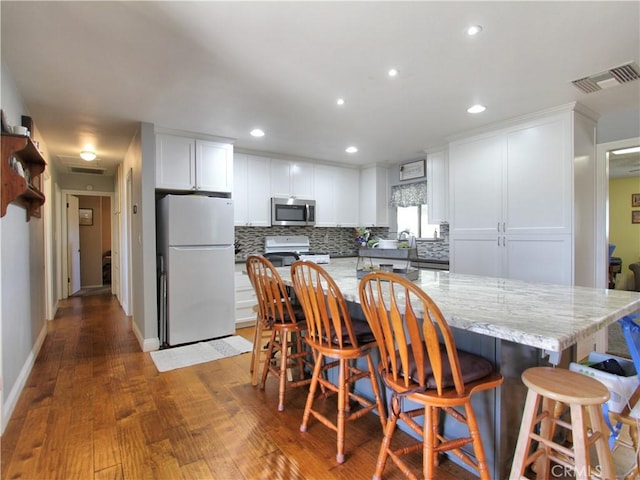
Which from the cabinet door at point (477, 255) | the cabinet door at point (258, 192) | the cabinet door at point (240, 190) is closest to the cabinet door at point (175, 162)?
the cabinet door at point (240, 190)

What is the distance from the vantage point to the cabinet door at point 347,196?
5.37 m

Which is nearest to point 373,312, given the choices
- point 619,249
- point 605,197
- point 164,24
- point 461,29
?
point 461,29

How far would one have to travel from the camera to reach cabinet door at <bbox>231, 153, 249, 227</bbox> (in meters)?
4.43

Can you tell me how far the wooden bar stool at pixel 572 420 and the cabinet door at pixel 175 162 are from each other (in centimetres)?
349

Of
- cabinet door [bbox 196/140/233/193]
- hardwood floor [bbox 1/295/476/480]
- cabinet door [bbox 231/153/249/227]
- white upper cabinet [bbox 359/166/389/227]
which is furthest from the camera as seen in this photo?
white upper cabinet [bbox 359/166/389/227]

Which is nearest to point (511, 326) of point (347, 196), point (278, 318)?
point (278, 318)

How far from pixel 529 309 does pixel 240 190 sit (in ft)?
12.3

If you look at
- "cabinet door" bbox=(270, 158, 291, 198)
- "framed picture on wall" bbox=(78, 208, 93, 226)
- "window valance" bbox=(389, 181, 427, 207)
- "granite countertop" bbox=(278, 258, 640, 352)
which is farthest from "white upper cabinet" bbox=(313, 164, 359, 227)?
"framed picture on wall" bbox=(78, 208, 93, 226)

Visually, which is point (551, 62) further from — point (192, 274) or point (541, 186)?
point (192, 274)

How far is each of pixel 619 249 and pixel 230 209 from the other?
25.4 ft

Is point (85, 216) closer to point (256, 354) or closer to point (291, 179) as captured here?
point (291, 179)

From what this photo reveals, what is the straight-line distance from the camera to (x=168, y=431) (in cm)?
198

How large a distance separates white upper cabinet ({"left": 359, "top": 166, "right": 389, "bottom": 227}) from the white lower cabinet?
7.24 feet

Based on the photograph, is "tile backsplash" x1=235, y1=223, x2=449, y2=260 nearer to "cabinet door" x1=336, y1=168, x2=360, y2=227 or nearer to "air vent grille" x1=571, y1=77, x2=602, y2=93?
"cabinet door" x1=336, y1=168, x2=360, y2=227
